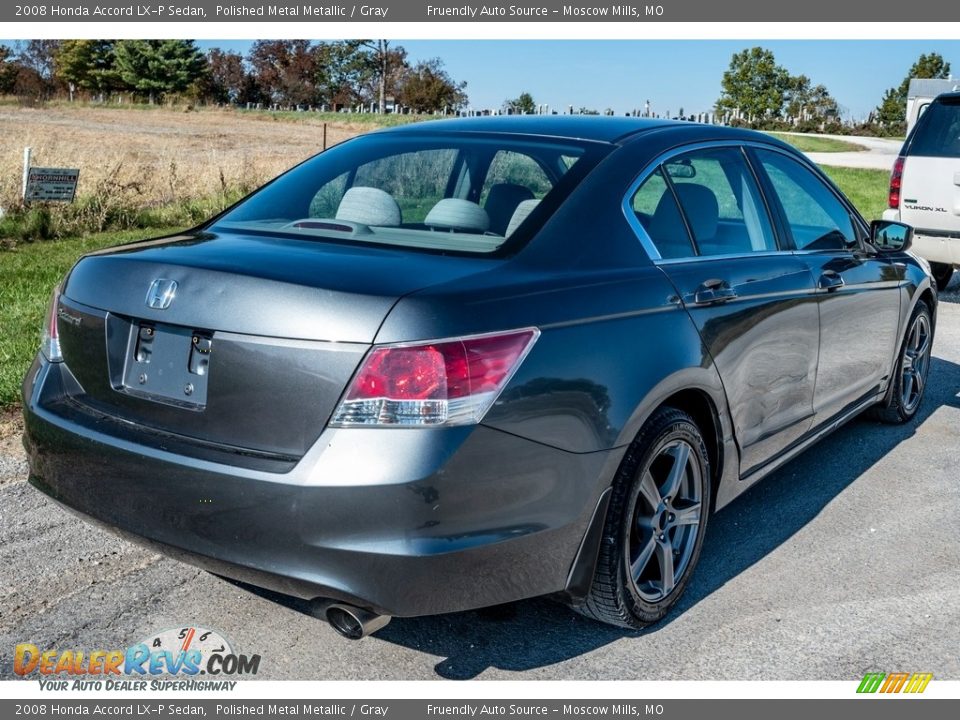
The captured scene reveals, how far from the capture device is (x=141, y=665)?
10.5 ft

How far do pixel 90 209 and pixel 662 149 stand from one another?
1123cm

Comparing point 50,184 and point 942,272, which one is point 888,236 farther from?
point 50,184

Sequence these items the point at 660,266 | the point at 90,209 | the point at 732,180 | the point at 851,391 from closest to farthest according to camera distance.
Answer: the point at 660,266
the point at 732,180
the point at 851,391
the point at 90,209

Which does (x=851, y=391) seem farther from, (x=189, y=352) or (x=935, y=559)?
(x=189, y=352)

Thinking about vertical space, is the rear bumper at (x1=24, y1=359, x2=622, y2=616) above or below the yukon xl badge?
below

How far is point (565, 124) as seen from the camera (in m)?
4.00

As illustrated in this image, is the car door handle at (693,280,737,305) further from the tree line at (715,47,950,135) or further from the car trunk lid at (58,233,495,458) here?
the tree line at (715,47,950,135)

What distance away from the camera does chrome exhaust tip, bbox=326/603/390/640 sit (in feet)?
9.00

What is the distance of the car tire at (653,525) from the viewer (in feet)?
10.6

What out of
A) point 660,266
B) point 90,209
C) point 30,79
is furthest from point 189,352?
point 30,79

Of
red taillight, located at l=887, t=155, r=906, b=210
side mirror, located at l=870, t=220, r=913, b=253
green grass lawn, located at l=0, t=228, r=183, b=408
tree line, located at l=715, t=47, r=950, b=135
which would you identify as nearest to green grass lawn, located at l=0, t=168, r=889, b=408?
green grass lawn, located at l=0, t=228, r=183, b=408

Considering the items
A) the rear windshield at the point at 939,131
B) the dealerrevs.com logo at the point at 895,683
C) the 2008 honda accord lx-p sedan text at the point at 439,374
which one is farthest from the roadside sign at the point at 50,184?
the dealerrevs.com logo at the point at 895,683

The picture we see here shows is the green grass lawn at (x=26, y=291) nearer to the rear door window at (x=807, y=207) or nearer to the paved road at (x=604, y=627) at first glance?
the paved road at (x=604, y=627)
